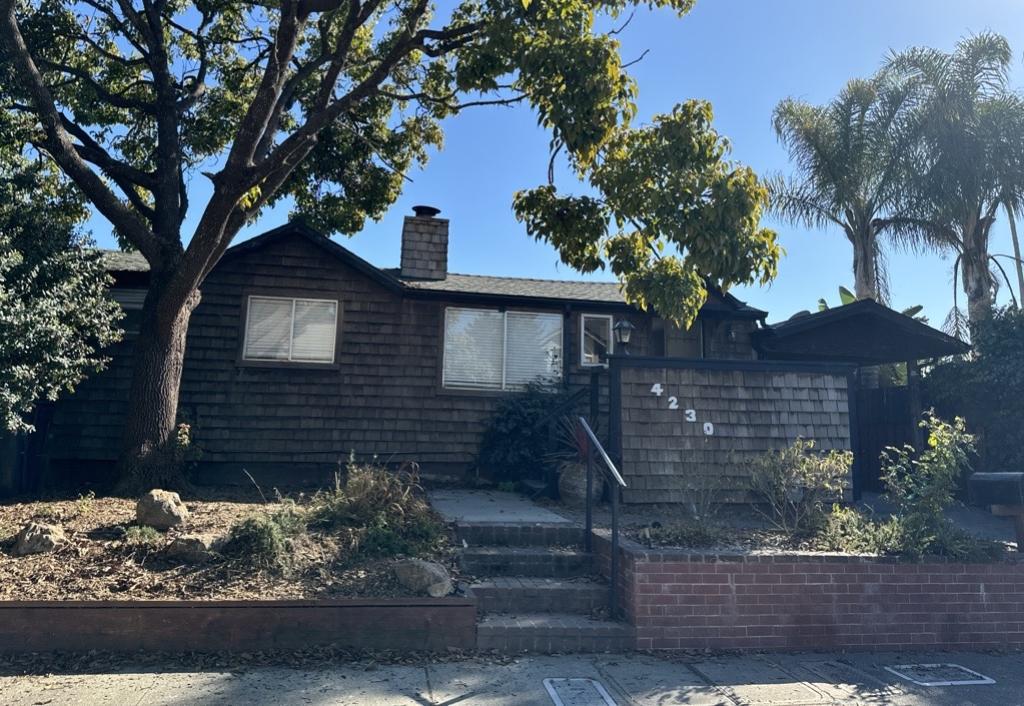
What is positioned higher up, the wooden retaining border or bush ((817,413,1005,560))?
bush ((817,413,1005,560))

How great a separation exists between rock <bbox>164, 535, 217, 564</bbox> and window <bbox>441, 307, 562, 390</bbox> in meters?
5.31

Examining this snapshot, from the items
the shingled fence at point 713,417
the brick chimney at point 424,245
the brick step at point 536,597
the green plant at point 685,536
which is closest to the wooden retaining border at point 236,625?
the brick step at point 536,597

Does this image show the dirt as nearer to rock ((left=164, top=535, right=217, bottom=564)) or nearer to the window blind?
rock ((left=164, top=535, right=217, bottom=564))

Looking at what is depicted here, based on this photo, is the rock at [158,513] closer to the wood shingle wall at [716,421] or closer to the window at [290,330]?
the window at [290,330]

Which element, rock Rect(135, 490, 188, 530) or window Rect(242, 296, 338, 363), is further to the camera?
window Rect(242, 296, 338, 363)

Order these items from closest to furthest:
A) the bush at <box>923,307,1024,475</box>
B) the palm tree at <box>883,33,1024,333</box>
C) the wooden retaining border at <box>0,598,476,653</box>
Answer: the wooden retaining border at <box>0,598,476,653</box>
the bush at <box>923,307,1024,475</box>
the palm tree at <box>883,33,1024,333</box>

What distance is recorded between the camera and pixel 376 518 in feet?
21.3

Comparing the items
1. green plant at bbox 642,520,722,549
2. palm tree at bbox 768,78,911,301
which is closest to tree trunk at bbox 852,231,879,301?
palm tree at bbox 768,78,911,301

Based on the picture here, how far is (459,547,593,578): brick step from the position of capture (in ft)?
20.3

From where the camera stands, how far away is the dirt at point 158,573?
5.24 meters

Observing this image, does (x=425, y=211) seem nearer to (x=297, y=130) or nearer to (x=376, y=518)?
(x=297, y=130)

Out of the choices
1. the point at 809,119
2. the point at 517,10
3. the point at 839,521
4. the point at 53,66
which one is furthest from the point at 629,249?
the point at 809,119

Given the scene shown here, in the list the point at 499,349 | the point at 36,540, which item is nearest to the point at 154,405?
the point at 36,540

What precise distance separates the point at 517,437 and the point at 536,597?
4.50 metres
